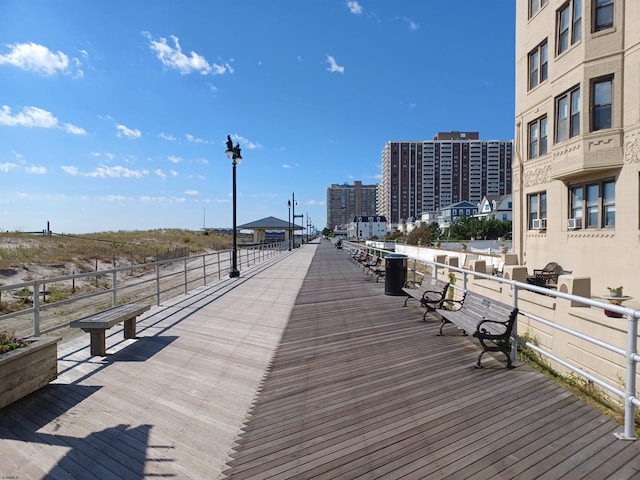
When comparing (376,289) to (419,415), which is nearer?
(419,415)

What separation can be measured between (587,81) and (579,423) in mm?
12582

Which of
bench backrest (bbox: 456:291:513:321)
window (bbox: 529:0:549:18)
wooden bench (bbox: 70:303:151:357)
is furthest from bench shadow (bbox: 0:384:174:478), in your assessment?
window (bbox: 529:0:549:18)

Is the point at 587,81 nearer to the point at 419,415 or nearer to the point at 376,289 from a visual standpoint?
the point at 376,289

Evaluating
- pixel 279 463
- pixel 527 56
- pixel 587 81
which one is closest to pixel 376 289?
pixel 279 463

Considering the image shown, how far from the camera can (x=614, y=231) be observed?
37.1 feet

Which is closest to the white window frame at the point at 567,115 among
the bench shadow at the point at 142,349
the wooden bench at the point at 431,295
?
the wooden bench at the point at 431,295

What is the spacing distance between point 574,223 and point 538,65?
7.19 m

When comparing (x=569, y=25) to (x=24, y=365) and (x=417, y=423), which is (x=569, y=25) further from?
(x=24, y=365)

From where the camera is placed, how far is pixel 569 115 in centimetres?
1255

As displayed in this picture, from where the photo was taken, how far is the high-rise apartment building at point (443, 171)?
484ft

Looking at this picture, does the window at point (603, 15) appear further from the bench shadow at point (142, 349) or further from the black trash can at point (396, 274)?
the bench shadow at point (142, 349)

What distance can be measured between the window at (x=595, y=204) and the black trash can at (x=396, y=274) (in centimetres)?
711

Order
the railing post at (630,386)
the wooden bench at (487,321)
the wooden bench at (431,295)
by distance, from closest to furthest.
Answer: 1. the railing post at (630,386)
2. the wooden bench at (487,321)
3. the wooden bench at (431,295)

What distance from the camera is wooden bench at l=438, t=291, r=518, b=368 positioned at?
4590 mm
